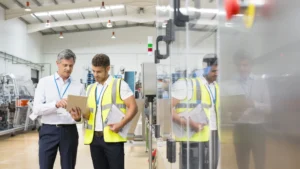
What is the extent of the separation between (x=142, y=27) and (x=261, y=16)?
1497 cm

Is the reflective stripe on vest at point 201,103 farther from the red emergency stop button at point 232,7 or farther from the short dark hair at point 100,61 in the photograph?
the short dark hair at point 100,61

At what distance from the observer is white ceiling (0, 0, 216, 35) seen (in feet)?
32.1

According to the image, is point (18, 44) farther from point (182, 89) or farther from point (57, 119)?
point (182, 89)

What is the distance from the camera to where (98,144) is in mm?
2207

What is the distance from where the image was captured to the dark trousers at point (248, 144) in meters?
0.49

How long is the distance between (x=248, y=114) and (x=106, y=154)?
5.93ft

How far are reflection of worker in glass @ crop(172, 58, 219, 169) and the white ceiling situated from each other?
888 cm

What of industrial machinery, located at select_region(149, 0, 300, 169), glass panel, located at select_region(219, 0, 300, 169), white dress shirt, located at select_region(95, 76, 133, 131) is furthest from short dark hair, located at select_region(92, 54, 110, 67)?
glass panel, located at select_region(219, 0, 300, 169)

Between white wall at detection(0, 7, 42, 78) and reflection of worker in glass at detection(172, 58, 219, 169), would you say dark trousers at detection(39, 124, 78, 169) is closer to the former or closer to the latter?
reflection of worker in glass at detection(172, 58, 219, 169)

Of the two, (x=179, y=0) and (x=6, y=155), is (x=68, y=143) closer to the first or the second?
(x=179, y=0)

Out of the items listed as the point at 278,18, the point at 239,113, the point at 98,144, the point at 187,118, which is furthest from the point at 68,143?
the point at 278,18

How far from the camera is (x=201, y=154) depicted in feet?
3.23

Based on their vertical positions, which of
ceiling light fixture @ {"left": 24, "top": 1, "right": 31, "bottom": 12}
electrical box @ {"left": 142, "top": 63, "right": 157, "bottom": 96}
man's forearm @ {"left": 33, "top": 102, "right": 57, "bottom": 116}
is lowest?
man's forearm @ {"left": 33, "top": 102, "right": 57, "bottom": 116}

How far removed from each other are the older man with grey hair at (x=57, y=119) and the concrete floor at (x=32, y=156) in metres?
2.56
